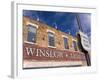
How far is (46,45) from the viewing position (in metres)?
1.93

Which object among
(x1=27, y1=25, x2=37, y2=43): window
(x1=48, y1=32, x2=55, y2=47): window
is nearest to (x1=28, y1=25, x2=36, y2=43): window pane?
(x1=27, y1=25, x2=37, y2=43): window

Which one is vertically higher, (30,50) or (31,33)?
(31,33)

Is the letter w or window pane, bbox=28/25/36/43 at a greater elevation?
window pane, bbox=28/25/36/43

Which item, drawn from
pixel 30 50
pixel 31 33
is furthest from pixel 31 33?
pixel 30 50

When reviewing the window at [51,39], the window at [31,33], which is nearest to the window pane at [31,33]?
the window at [31,33]

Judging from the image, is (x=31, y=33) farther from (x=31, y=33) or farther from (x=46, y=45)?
(x=46, y=45)

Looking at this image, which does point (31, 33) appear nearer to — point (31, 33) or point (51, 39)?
point (31, 33)

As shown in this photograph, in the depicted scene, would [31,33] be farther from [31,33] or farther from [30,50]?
[30,50]

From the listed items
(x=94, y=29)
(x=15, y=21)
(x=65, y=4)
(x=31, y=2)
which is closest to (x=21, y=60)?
(x=15, y=21)

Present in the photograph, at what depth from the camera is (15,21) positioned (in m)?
1.79

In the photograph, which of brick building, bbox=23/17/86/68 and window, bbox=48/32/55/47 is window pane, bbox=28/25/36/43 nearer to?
brick building, bbox=23/17/86/68

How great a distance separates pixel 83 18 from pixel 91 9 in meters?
0.10

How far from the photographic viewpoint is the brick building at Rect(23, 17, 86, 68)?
1.85 metres
